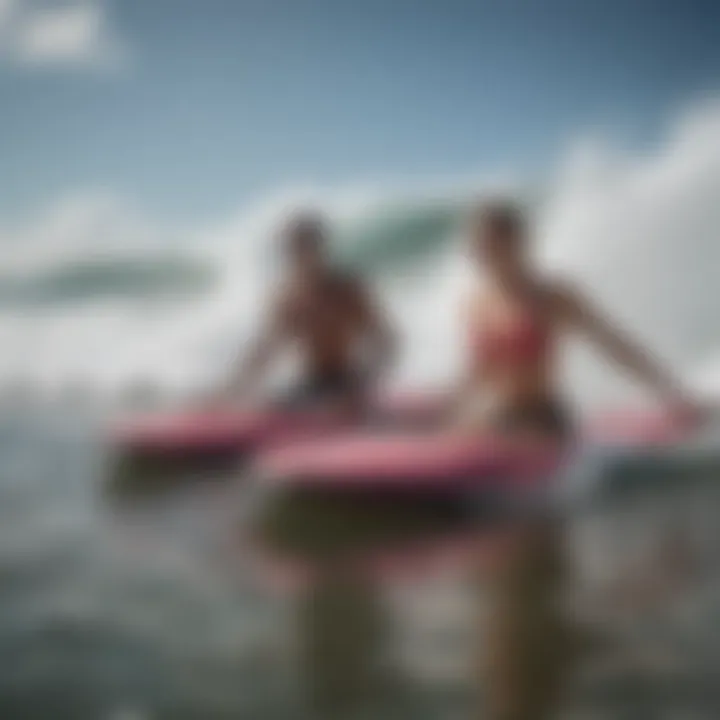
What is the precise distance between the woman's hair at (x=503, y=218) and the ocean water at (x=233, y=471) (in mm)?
24

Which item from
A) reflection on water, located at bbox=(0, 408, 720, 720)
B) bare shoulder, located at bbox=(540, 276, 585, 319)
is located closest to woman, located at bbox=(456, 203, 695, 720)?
bare shoulder, located at bbox=(540, 276, 585, 319)

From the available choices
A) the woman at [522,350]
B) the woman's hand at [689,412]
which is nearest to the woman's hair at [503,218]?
the woman at [522,350]

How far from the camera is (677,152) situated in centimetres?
144

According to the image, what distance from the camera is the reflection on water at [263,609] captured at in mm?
1183

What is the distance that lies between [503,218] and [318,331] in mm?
285

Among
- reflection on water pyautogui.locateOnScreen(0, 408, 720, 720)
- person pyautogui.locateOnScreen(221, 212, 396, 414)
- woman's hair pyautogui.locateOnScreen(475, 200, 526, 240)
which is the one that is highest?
woman's hair pyautogui.locateOnScreen(475, 200, 526, 240)

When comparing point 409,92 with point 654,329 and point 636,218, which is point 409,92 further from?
point 654,329

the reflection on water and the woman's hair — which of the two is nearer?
the reflection on water

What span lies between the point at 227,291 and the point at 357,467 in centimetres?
30

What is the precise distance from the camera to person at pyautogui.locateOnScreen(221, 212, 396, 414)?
4.57 feet

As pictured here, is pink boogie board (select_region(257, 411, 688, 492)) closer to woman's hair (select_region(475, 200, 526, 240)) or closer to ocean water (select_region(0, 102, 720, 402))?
ocean water (select_region(0, 102, 720, 402))

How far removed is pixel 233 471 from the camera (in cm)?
145

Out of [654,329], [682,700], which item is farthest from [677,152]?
[682,700]

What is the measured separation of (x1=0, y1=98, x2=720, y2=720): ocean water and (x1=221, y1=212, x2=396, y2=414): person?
3 centimetres
